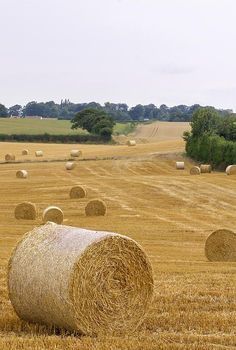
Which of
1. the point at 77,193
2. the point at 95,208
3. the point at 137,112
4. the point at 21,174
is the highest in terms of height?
the point at 95,208

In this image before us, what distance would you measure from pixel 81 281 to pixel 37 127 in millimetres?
103167

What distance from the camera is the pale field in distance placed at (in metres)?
8.93

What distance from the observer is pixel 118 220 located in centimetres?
3177

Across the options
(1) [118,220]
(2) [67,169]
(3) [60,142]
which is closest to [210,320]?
(1) [118,220]

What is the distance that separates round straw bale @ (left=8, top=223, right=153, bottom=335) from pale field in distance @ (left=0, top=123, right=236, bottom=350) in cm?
24

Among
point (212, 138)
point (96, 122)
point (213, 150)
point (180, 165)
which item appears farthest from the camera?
point (96, 122)

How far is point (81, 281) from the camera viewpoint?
29.6 feet

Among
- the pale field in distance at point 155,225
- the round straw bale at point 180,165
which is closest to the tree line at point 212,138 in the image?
the pale field in distance at point 155,225

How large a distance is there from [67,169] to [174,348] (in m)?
48.7

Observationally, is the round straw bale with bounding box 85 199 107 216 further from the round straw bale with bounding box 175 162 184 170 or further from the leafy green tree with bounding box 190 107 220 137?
the leafy green tree with bounding box 190 107 220 137

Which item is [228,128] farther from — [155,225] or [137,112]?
[137,112]

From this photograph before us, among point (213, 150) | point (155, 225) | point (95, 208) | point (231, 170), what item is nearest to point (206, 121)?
point (213, 150)

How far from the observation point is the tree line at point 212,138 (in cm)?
5656

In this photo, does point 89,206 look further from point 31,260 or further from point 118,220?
point 31,260
